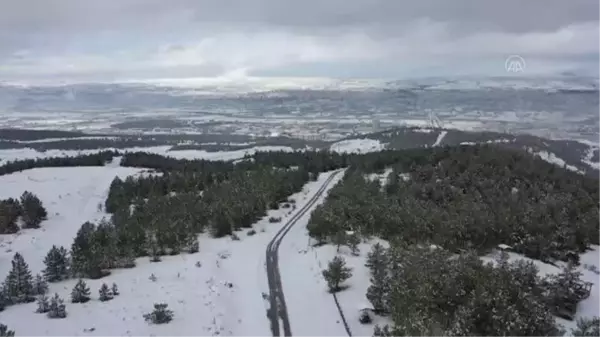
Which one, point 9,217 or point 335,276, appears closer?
point 335,276

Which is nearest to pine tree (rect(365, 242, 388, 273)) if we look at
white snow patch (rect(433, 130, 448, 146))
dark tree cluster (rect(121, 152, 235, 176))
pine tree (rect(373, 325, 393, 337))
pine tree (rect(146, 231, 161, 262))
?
pine tree (rect(373, 325, 393, 337))

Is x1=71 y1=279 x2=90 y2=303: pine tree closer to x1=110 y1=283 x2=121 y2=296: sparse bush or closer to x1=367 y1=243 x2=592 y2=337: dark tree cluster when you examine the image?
x1=110 y1=283 x2=121 y2=296: sparse bush

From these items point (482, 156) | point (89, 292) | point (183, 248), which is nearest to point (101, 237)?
point (183, 248)

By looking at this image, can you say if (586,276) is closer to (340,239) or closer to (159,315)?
(340,239)

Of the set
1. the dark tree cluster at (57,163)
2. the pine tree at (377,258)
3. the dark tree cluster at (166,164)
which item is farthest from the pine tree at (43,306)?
the dark tree cluster at (57,163)

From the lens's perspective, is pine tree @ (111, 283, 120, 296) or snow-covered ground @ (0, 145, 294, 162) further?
snow-covered ground @ (0, 145, 294, 162)

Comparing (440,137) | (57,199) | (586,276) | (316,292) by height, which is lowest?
(440,137)

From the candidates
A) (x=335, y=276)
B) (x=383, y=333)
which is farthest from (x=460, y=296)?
(x=335, y=276)
